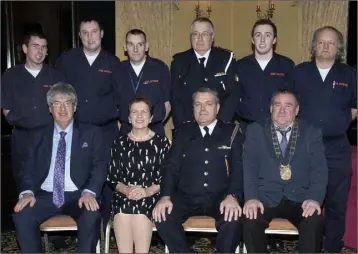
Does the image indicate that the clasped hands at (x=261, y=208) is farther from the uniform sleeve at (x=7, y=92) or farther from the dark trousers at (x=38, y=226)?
the uniform sleeve at (x=7, y=92)

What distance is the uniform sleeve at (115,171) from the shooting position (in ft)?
12.1

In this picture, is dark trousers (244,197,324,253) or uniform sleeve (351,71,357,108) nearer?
dark trousers (244,197,324,253)

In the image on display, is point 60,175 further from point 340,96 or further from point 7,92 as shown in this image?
point 340,96

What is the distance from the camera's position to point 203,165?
368 cm

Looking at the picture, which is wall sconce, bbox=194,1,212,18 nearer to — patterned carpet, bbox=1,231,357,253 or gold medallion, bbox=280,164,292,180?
patterned carpet, bbox=1,231,357,253

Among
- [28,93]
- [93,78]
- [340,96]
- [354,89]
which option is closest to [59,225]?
[28,93]

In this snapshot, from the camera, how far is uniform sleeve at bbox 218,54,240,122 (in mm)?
4125

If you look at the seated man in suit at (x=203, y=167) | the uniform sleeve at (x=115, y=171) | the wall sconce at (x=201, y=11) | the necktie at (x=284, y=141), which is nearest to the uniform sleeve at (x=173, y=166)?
the seated man in suit at (x=203, y=167)

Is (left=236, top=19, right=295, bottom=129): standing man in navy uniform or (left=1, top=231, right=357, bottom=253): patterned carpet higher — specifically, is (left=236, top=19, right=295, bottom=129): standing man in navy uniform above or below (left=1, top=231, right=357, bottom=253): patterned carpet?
above

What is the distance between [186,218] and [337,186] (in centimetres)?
138

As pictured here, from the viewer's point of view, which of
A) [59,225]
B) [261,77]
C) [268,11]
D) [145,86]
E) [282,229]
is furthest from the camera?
[268,11]

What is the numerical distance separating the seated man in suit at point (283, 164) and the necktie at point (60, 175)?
4.24ft

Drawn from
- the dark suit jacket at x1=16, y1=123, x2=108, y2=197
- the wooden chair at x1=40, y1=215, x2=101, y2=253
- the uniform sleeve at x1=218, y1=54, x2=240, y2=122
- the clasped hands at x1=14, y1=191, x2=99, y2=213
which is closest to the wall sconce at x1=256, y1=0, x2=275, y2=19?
the uniform sleeve at x1=218, y1=54, x2=240, y2=122

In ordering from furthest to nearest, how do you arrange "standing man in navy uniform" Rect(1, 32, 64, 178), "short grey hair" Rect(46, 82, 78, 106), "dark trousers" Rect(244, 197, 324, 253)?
"standing man in navy uniform" Rect(1, 32, 64, 178) < "short grey hair" Rect(46, 82, 78, 106) < "dark trousers" Rect(244, 197, 324, 253)
